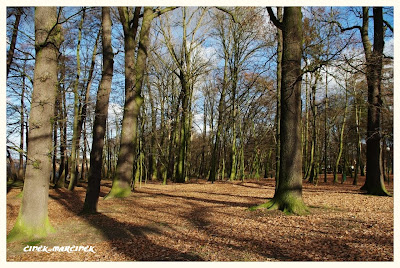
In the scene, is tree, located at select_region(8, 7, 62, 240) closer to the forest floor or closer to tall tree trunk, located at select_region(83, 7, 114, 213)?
the forest floor

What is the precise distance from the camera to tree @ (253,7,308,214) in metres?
7.52

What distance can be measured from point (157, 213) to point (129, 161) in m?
3.64

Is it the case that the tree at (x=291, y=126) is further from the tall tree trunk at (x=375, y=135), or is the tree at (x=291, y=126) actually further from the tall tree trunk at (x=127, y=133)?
the tall tree trunk at (x=127, y=133)

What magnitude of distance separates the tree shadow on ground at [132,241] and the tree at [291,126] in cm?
350

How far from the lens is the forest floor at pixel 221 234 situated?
4.58 m

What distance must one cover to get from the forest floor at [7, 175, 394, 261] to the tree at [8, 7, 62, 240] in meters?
0.38

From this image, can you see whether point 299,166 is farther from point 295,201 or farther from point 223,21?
point 223,21

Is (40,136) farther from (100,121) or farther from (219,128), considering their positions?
(219,128)

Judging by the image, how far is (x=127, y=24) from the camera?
37.1 feet

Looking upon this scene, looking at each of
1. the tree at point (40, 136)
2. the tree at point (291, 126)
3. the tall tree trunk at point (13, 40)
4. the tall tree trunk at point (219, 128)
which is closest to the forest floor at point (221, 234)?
the tree at point (40, 136)

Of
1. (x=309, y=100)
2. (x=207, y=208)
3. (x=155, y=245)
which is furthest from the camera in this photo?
(x=309, y=100)

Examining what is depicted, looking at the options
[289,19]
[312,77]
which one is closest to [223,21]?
[312,77]

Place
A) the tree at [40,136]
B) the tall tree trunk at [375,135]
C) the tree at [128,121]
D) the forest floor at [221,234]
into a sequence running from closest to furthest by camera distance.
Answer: the forest floor at [221,234]
the tree at [40,136]
the tall tree trunk at [375,135]
the tree at [128,121]

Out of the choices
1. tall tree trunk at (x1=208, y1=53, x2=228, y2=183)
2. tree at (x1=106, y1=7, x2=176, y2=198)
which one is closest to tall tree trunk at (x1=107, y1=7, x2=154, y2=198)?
tree at (x1=106, y1=7, x2=176, y2=198)
